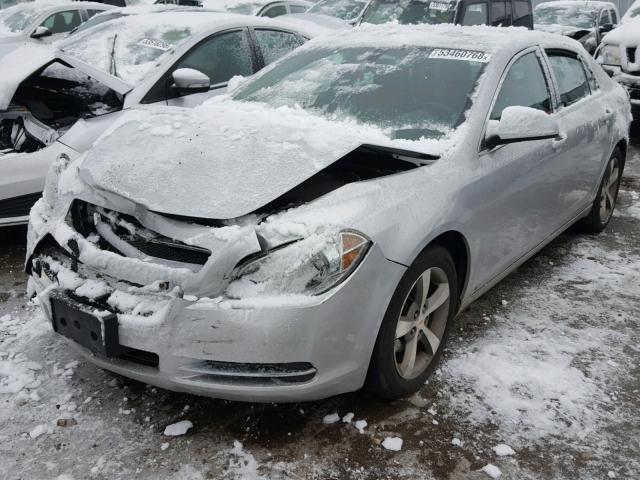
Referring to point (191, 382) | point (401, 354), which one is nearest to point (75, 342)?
point (191, 382)

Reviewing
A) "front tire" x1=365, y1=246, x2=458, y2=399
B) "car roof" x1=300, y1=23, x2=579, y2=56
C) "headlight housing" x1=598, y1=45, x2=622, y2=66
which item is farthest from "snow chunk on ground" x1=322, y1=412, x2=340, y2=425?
"headlight housing" x1=598, y1=45, x2=622, y2=66

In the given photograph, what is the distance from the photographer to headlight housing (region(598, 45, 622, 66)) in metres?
8.07

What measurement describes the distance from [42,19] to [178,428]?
27.1 feet

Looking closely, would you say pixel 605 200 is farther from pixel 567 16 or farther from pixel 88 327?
pixel 567 16

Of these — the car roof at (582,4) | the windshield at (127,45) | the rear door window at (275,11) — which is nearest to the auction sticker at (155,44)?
the windshield at (127,45)

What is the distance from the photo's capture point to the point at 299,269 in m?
2.19

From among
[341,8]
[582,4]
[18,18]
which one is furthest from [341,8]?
[582,4]

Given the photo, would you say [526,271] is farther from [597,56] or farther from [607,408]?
[597,56]

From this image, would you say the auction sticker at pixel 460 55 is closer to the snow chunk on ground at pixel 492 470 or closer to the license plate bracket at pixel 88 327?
the snow chunk on ground at pixel 492 470

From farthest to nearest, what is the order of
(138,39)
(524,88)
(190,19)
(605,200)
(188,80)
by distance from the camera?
(190,19), (138,39), (605,200), (188,80), (524,88)

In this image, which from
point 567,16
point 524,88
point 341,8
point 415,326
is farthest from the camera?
point 567,16

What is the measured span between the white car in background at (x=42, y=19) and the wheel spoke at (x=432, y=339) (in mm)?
7596

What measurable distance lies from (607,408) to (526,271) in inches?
60.8

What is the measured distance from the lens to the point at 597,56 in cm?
847
